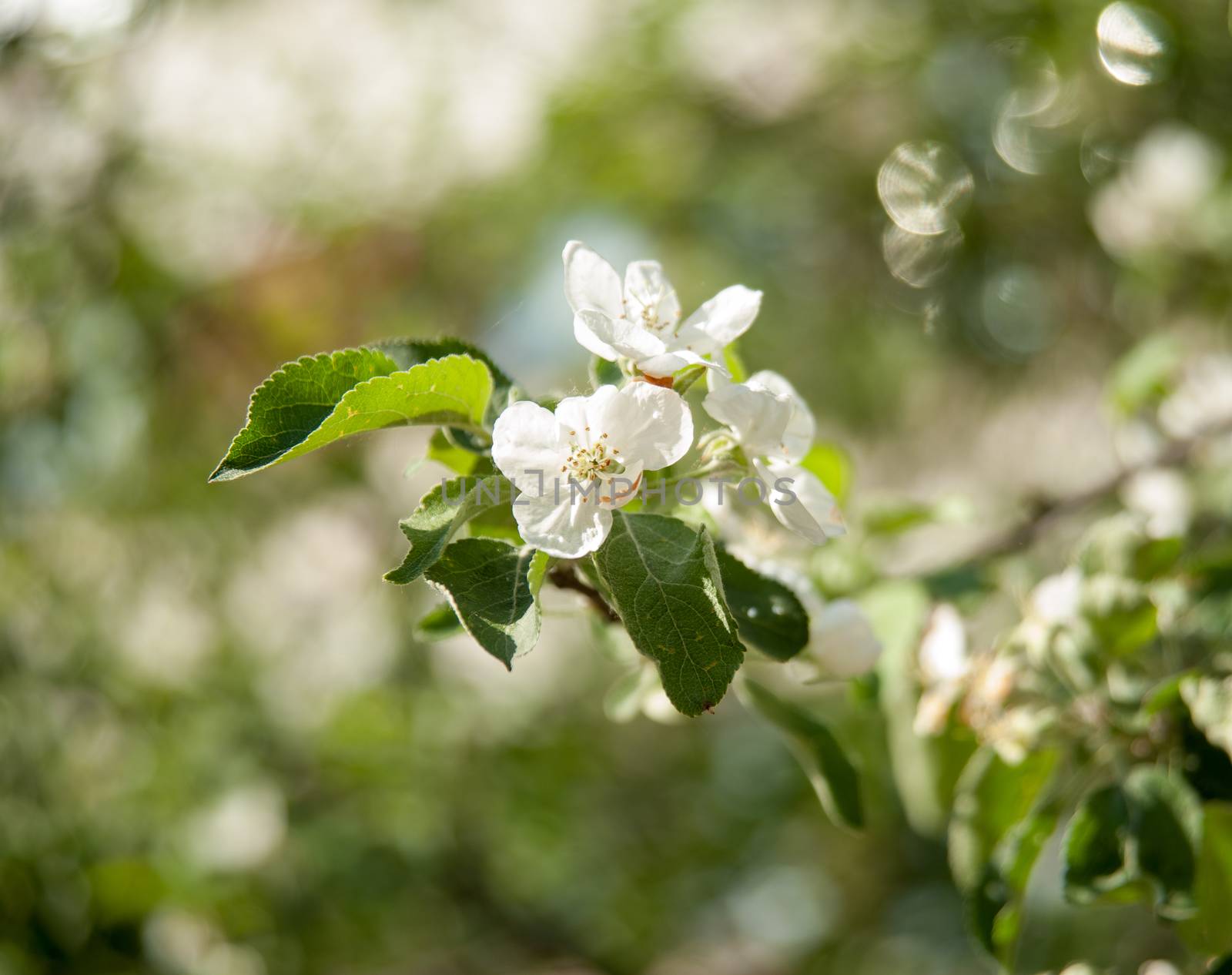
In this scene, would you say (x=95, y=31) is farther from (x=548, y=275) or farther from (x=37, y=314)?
(x=548, y=275)

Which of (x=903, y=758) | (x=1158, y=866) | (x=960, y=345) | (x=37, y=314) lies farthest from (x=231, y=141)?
(x=1158, y=866)

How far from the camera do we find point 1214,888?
0.94 m

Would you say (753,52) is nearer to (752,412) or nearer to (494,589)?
(752,412)

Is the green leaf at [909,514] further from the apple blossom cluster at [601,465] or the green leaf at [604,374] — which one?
the green leaf at [604,374]

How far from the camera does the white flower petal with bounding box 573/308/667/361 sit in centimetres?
65

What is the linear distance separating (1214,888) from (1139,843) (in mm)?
152

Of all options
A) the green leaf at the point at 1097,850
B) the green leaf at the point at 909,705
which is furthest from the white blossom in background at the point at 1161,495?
the green leaf at the point at 1097,850

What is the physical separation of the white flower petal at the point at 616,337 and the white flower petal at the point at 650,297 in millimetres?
81

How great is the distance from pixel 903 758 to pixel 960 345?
1.88m

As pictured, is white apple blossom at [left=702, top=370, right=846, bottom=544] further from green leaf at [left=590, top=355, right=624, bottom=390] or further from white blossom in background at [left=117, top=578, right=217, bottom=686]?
white blossom in background at [left=117, top=578, right=217, bottom=686]

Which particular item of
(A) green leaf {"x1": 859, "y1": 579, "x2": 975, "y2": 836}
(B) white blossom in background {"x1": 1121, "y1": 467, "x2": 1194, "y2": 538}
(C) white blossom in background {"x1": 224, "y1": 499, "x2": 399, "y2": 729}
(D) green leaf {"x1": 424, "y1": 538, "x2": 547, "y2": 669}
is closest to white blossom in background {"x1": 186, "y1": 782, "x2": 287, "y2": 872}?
(C) white blossom in background {"x1": 224, "y1": 499, "x2": 399, "y2": 729}

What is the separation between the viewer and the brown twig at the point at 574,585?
72 cm

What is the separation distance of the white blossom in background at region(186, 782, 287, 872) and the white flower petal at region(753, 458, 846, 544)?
1587 mm

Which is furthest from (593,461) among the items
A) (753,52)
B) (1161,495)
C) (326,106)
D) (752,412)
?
(326,106)
